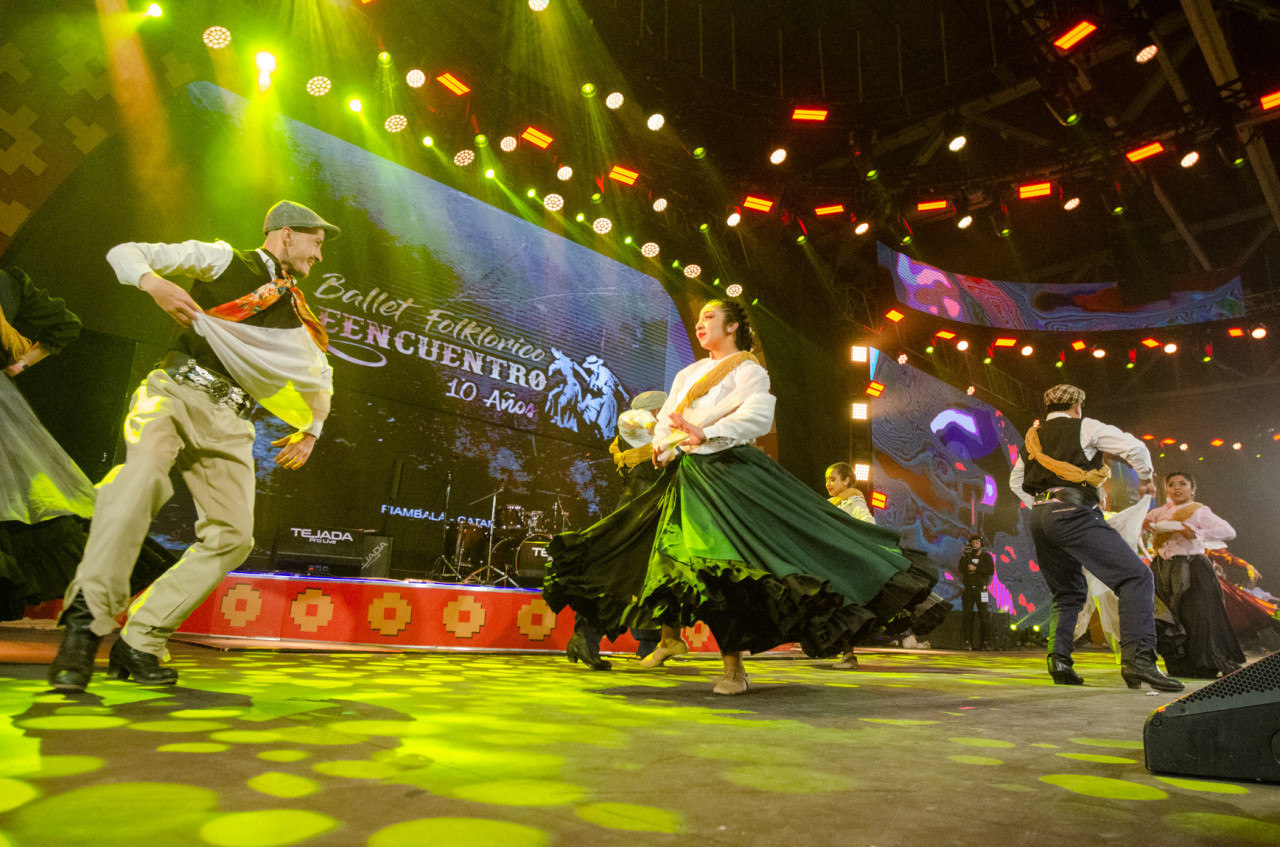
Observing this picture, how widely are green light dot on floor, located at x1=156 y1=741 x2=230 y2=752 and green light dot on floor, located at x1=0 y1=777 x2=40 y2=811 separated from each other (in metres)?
0.30

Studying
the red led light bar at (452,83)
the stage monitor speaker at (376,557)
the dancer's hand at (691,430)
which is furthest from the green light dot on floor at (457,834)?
the red led light bar at (452,83)

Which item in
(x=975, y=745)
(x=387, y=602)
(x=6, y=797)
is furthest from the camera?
(x=387, y=602)

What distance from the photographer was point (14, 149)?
4801 mm

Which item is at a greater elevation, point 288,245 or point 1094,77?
point 1094,77

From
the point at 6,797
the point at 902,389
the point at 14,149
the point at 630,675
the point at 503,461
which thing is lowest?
the point at 630,675

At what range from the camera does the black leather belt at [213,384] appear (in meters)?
2.60

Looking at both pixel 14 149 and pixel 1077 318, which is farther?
pixel 1077 318

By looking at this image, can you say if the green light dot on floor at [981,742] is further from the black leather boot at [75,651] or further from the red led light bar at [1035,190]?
the red led light bar at [1035,190]

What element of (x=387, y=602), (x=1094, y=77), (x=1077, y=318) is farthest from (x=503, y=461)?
(x=1077, y=318)

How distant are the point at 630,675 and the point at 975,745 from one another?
7.72ft

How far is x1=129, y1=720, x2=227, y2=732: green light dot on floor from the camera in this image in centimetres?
166

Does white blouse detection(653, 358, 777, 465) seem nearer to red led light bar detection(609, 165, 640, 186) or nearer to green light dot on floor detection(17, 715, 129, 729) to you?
green light dot on floor detection(17, 715, 129, 729)

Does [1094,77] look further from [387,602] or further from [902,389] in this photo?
[387,602]

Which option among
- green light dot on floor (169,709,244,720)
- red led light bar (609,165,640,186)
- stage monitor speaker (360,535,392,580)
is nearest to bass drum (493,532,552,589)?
stage monitor speaker (360,535,392,580)
